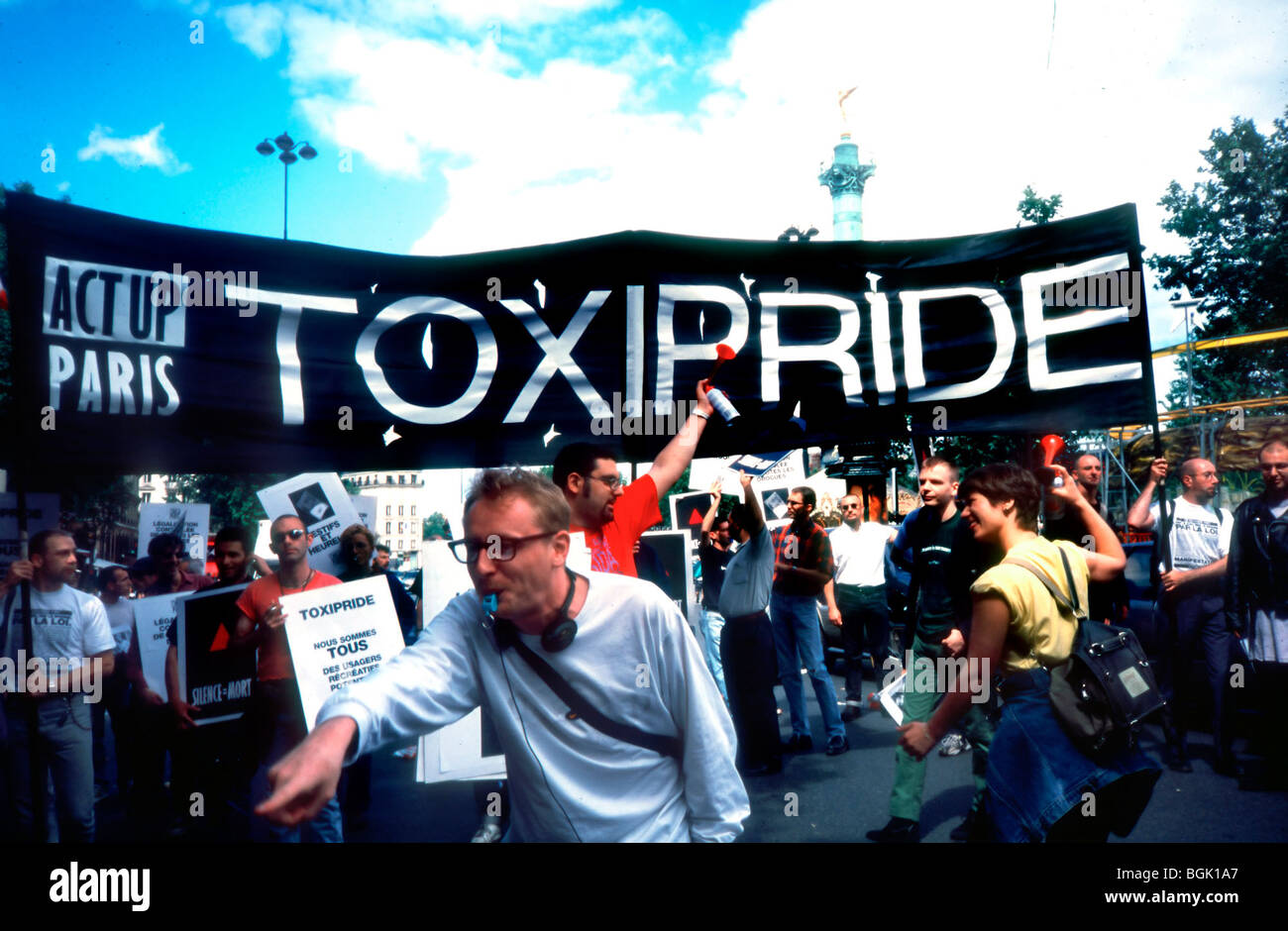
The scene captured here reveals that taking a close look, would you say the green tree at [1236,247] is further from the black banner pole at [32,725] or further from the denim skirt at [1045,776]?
the black banner pole at [32,725]

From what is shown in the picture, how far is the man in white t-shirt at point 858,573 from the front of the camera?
859cm

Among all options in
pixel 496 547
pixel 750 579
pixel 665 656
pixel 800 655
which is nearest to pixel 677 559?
pixel 750 579

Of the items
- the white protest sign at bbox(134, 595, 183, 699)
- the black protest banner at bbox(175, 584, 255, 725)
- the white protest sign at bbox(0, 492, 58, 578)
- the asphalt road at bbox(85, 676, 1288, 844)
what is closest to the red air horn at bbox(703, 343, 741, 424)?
the asphalt road at bbox(85, 676, 1288, 844)

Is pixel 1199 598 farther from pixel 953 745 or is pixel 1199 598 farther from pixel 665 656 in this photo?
pixel 665 656

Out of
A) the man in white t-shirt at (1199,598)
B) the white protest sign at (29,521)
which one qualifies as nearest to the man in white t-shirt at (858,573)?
the man in white t-shirt at (1199,598)

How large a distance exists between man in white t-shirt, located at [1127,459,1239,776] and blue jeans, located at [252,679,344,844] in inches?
195

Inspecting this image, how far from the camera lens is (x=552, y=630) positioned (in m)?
2.12

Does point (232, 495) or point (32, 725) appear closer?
point (32, 725)

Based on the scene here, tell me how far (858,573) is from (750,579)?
2492mm

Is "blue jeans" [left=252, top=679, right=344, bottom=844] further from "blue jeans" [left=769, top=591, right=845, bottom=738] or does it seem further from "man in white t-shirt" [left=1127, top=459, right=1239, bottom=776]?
"man in white t-shirt" [left=1127, top=459, right=1239, bottom=776]

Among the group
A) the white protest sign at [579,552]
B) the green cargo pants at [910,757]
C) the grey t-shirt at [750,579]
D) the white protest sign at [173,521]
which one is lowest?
the green cargo pants at [910,757]

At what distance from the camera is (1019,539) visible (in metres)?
3.29
